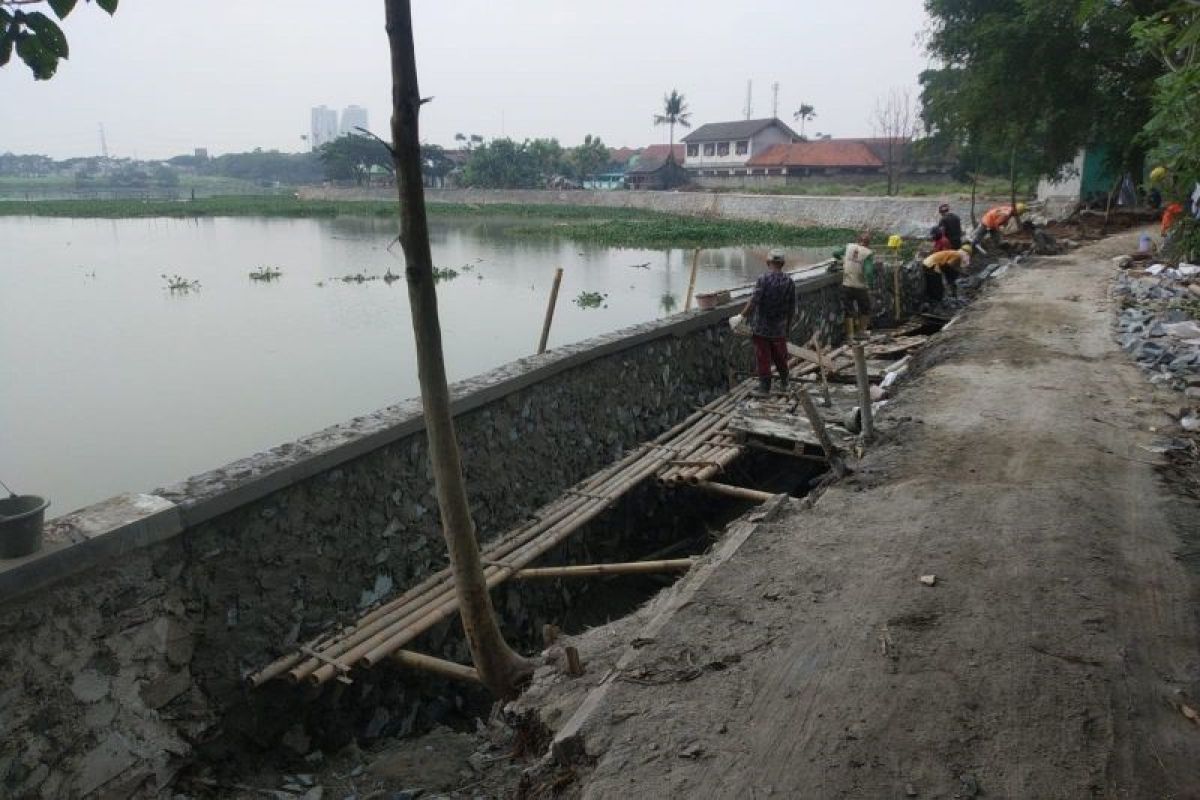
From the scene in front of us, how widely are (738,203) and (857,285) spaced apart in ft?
107

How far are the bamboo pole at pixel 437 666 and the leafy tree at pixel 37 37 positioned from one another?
2800 mm

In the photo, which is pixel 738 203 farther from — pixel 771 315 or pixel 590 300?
pixel 771 315

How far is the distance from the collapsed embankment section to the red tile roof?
9.75 m

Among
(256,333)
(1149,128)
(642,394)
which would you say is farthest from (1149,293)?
(256,333)

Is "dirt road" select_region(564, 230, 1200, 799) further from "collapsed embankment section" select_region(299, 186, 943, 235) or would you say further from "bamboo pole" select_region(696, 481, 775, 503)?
"collapsed embankment section" select_region(299, 186, 943, 235)

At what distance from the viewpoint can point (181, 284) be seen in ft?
70.7

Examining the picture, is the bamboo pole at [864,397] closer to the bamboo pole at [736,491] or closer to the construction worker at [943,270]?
the bamboo pole at [736,491]

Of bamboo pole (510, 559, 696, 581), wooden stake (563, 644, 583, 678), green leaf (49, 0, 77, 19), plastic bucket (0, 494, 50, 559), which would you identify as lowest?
bamboo pole (510, 559, 696, 581)

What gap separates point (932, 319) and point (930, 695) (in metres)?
10.5

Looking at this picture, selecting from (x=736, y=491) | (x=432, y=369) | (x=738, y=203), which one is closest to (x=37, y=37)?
(x=432, y=369)

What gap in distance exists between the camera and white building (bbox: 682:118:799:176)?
61.1 meters

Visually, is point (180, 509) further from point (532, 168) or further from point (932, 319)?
point (532, 168)

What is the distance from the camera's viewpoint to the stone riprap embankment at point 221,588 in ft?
10.9

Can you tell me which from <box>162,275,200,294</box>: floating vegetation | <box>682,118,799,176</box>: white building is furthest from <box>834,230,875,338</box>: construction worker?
<box>682,118,799,176</box>: white building
